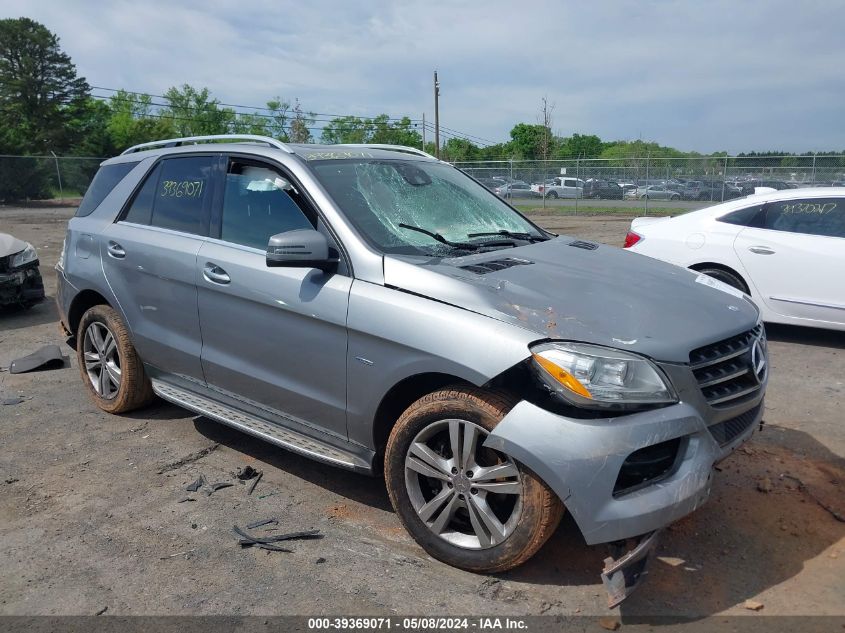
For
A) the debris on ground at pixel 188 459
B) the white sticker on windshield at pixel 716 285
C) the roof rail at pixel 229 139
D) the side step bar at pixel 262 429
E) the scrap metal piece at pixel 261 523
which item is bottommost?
the scrap metal piece at pixel 261 523

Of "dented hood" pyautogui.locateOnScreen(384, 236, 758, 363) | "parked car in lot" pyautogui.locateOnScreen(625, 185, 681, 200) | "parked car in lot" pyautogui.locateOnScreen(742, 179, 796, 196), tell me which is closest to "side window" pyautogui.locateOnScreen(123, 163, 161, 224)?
"dented hood" pyautogui.locateOnScreen(384, 236, 758, 363)

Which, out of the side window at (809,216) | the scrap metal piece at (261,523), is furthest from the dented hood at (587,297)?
the side window at (809,216)

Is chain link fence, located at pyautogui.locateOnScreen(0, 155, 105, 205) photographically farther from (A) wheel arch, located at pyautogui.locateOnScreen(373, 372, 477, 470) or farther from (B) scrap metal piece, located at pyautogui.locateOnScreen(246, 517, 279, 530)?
(A) wheel arch, located at pyautogui.locateOnScreen(373, 372, 477, 470)

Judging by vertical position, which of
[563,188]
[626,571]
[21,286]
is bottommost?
[626,571]

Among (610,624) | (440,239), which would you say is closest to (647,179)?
(440,239)

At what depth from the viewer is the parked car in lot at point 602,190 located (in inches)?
1169

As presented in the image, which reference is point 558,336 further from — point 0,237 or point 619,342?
point 0,237

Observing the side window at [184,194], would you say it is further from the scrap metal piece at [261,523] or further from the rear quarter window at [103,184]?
the scrap metal piece at [261,523]

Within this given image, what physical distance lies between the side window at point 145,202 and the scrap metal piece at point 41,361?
2392 millimetres

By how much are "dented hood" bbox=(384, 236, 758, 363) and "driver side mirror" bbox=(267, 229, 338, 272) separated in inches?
13.5

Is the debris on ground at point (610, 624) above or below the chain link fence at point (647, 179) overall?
below

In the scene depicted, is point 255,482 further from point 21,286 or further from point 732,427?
point 21,286

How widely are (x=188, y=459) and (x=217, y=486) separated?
489 millimetres

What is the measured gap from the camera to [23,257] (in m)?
8.42
